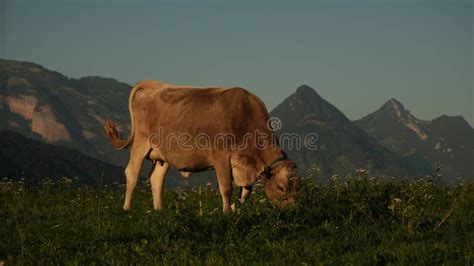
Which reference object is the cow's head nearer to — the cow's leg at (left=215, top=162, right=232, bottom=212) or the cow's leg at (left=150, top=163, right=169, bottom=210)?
the cow's leg at (left=215, top=162, right=232, bottom=212)

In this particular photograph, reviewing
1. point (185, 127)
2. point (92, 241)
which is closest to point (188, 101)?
point (185, 127)

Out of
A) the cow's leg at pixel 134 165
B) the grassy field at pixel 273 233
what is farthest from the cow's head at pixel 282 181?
the cow's leg at pixel 134 165

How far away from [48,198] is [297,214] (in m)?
7.85

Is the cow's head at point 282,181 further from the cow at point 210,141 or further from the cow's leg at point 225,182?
the cow's leg at point 225,182

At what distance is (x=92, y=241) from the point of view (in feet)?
33.1

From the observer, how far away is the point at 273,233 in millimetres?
10180

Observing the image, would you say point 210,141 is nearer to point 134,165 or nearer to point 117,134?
point 134,165

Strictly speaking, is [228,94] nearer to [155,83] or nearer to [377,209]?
[155,83]

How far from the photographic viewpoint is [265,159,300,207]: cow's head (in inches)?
498

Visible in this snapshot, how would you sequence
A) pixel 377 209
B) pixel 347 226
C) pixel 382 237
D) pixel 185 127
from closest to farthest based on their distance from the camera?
pixel 382 237 < pixel 347 226 < pixel 377 209 < pixel 185 127

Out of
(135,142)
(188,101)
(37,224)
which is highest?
(188,101)

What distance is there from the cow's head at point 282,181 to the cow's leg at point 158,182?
11.1 ft

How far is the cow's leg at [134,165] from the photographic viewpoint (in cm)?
1566

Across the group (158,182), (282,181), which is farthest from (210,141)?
(158,182)
